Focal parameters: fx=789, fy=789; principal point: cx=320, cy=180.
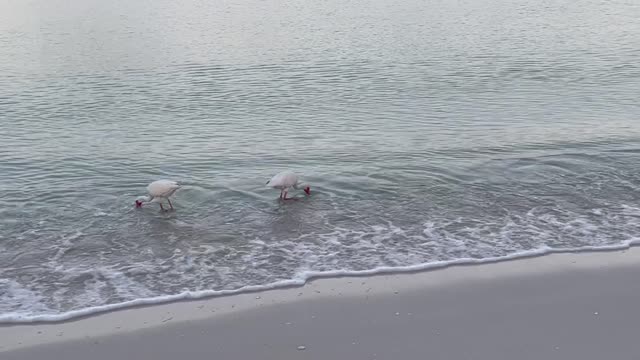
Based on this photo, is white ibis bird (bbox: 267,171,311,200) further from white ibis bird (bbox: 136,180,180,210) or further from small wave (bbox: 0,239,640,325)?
small wave (bbox: 0,239,640,325)

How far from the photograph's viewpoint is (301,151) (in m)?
17.8

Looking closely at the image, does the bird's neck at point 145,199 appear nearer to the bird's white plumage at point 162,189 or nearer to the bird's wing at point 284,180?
the bird's white plumage at point 162,189

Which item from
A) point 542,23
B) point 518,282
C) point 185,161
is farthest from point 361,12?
point 518,282

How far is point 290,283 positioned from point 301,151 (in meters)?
7.44

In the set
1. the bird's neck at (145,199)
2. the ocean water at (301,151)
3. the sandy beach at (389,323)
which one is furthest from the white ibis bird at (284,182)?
the sandy beach at (389,323)

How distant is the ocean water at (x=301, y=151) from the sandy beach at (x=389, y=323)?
54 centimetres

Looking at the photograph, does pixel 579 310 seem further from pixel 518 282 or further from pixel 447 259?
pixel 447 259

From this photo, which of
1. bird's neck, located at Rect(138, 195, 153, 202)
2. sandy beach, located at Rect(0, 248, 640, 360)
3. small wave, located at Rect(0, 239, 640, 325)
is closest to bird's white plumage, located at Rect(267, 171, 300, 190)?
bird's neck, located at Rect(138, 195, 153, 202)

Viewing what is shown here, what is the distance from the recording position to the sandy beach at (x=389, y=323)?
8.61m

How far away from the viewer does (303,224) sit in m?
13.3

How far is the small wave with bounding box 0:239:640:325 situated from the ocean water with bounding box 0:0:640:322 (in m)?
0.06

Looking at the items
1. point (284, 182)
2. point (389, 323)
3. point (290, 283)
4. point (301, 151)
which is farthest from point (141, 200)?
point (389, 323)

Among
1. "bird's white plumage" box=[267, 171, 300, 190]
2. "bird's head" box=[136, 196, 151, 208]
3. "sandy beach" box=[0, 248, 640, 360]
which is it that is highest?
"bird's white plumage" box=[267, 171, 300, 190]

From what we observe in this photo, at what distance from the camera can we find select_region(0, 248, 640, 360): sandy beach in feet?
28.2
